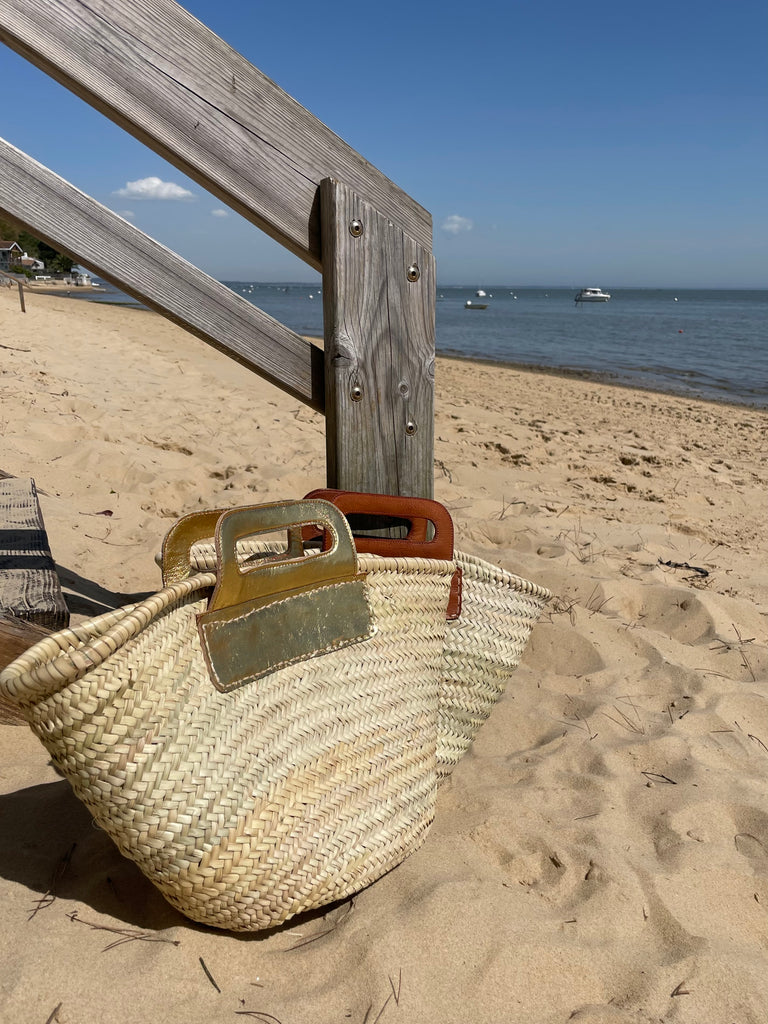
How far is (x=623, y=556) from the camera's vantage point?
376 centimetres

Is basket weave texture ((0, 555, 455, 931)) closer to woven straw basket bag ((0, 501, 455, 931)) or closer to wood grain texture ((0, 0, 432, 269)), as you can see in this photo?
woven straw basket bag ((0, 501, 455, 931))

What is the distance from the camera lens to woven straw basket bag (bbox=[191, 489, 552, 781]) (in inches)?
76.2

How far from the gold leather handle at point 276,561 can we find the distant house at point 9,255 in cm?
5381

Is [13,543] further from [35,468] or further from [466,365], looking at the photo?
[466,365]

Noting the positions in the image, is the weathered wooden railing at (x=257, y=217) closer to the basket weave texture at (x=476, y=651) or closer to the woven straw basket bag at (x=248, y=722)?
the basket weave texture at (x=476, y=651)

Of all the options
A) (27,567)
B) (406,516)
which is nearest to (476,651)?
(406,516)

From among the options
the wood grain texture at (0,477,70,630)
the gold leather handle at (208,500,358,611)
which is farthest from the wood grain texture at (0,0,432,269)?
the wood grain texture at (0,477,70,630)

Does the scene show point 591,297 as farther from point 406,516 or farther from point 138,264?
point 138,264

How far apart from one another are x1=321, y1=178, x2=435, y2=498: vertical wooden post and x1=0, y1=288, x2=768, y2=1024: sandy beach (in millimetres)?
893

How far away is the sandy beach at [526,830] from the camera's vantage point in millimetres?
1340

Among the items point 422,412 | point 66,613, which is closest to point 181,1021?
point 66,613

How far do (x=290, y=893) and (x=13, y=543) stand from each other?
1.67 meters

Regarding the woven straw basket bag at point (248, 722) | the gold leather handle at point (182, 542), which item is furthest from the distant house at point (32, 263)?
the woven straw basket bag at point (248, 722)

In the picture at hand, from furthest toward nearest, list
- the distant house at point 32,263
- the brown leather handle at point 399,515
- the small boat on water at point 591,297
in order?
the small boat on water at point 591,297, the distant house at point 32,263, the brown leather handle at point 399,515
